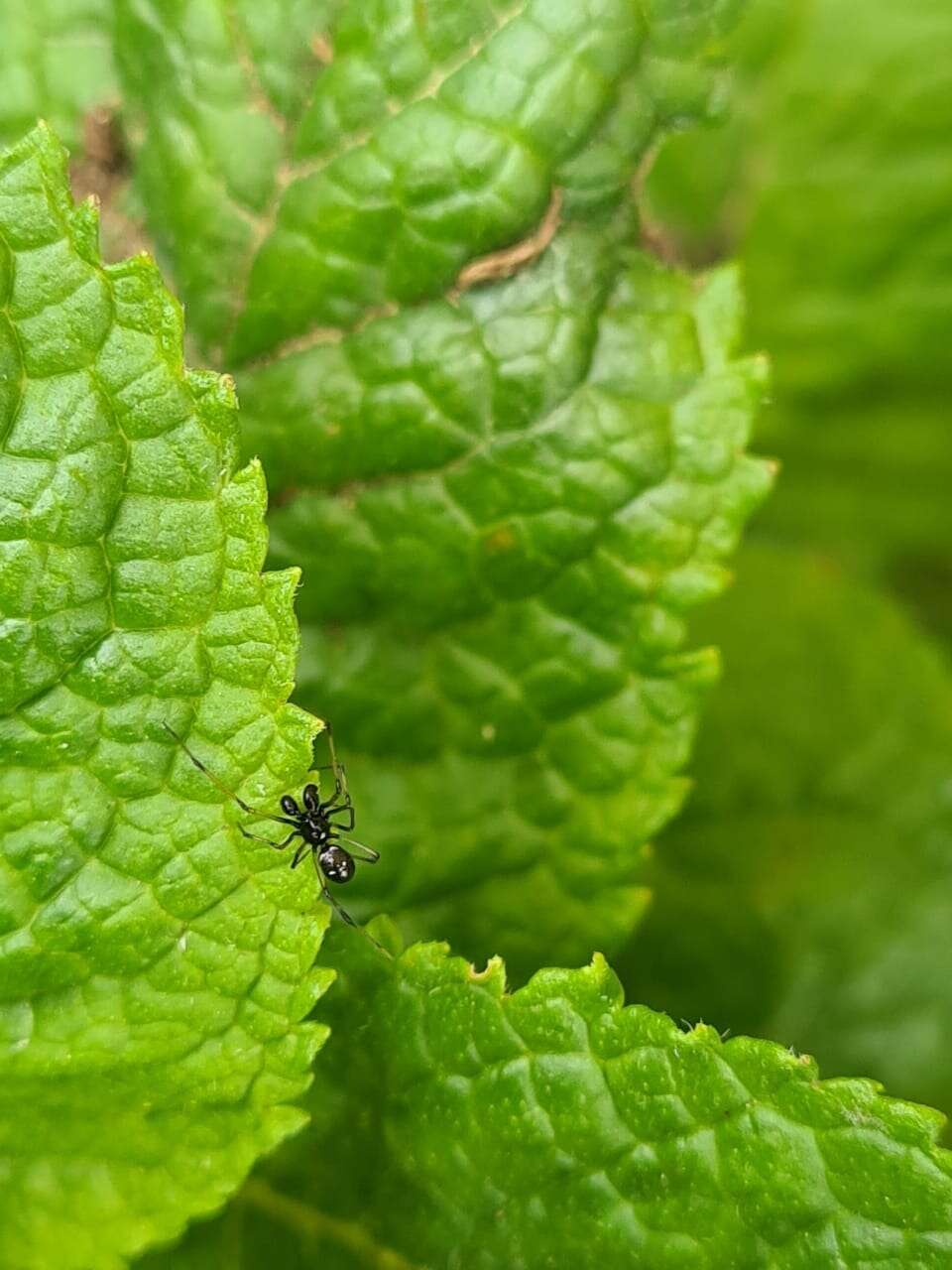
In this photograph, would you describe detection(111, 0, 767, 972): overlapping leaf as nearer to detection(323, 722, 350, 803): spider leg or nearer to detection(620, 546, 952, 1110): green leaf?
detection(323, 722, 350, 803): spider leg

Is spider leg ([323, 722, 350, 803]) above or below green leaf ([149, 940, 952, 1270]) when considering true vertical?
above

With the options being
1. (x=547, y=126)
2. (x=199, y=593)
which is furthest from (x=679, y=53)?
(x=199, y=593)

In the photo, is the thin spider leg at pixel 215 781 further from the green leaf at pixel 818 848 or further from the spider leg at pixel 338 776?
the green leaf at pixel 818 848

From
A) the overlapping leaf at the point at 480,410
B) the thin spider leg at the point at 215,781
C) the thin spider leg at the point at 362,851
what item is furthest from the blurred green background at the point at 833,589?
the thin spider leg at the point at 215,781

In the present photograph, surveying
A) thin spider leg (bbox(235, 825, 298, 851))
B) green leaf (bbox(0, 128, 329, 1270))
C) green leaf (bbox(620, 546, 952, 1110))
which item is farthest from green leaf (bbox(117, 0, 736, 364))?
Result: green leaf (bbox(620, 546, 952, 1110))

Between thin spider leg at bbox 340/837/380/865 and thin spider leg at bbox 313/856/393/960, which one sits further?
thin spider leg at bbox 340/837/380/865

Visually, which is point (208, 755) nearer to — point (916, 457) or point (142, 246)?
point (142, 246)
